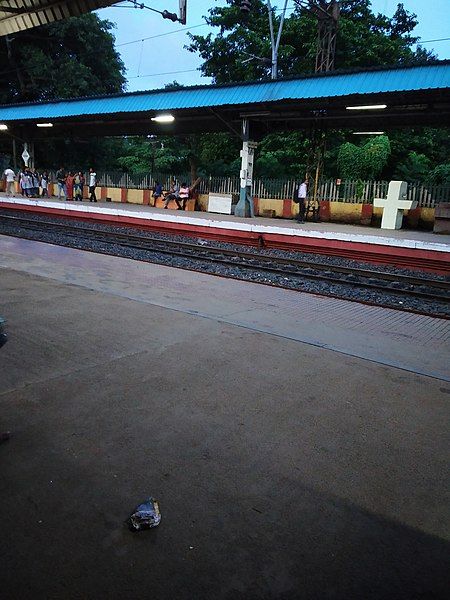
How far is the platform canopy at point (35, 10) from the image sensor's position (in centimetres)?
631

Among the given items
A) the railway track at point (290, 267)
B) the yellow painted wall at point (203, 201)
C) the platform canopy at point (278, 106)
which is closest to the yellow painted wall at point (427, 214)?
the platform canopy at point (278, 106)

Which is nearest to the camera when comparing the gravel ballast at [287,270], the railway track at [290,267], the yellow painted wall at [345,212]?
the gravel ballast at [287,270]

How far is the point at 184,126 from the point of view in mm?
22812

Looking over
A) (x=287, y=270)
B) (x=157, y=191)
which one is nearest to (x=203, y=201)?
(x=157, y=191)

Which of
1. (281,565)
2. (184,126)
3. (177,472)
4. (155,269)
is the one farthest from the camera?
(184,126)

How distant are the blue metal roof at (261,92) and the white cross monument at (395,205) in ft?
12.6

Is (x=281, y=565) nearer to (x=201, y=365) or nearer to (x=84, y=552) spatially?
(x=84, y=552)

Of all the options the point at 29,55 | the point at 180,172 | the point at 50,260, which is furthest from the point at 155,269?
the point at 29,55

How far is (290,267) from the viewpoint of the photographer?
10961 mm

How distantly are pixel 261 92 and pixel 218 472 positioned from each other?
623 inches

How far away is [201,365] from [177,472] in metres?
1.73

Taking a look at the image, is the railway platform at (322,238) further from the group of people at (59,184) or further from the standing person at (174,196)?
the group of people at (59,184)

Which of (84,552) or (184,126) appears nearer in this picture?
(84,552)

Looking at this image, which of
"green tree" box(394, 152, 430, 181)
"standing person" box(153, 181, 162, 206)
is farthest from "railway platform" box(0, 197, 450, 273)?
"green tree" box(394, 152, 430, 181)
